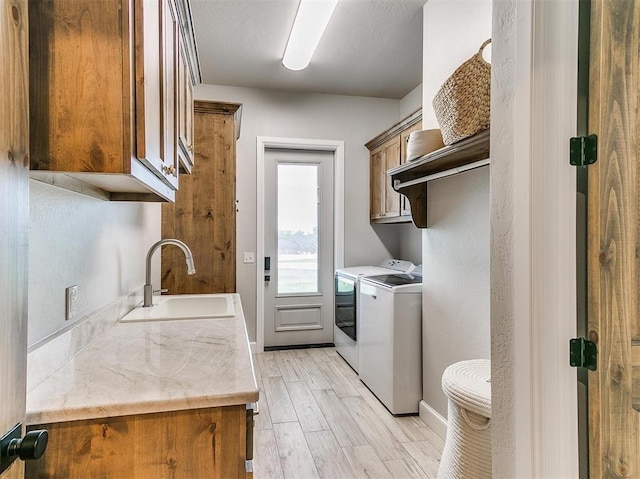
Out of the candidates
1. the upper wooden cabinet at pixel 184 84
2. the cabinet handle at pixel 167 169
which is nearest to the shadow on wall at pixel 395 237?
the upper wooden cabinet at pixel 184 84

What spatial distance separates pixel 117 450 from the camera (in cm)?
91

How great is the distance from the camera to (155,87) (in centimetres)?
117

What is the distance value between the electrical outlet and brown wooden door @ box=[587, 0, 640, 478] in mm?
1567

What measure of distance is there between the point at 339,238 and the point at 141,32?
10.7 ft

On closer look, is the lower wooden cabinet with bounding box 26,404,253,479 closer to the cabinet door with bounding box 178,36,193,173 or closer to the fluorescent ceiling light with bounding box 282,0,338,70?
the cabinet door with bounding box 178,36,193,173

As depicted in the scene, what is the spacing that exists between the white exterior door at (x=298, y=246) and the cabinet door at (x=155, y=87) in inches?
101

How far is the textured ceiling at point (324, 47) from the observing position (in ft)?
8.57

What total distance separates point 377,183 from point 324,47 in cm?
144

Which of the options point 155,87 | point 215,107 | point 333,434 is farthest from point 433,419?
point 215,107

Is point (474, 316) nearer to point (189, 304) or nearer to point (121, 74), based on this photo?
point (189, 304)

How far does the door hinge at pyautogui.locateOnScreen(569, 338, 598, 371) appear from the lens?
103cm

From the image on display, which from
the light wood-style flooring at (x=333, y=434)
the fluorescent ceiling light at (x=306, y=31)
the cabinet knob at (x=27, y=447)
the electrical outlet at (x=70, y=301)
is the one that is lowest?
the light wood-style flooring at (x=333, y=434)

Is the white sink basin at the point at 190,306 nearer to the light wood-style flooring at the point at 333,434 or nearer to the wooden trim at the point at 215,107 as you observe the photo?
the light wood-style flooring at the point at 333,434

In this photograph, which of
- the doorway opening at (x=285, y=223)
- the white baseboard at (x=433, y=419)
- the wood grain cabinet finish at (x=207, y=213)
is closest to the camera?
the white baseboard at (x=433, y=419)
